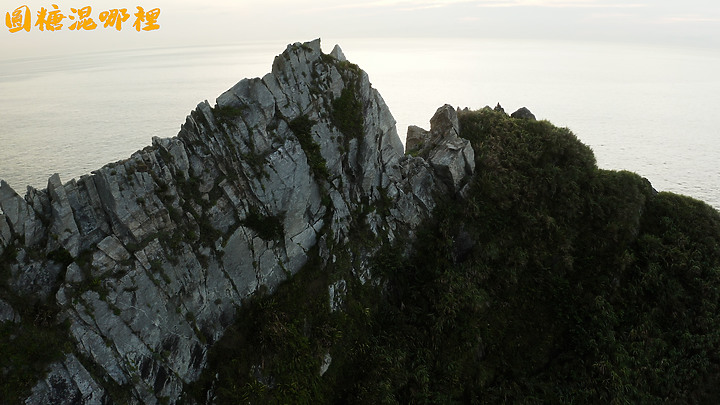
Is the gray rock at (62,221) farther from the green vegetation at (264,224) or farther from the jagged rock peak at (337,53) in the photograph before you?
the jagged rock peak at (337,53)

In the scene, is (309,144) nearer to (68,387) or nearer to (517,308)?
(68,387)

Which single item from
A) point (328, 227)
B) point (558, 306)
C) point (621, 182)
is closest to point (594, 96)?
point (621, 182)

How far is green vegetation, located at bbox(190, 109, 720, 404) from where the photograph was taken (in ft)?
60.6

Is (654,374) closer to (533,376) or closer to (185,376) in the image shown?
(533,376)

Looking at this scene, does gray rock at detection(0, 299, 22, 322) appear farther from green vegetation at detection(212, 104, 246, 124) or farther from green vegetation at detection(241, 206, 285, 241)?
green vegetation at detection(212, 104, 246, 124)

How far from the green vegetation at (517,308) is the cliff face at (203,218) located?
1.34m

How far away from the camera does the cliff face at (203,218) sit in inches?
587

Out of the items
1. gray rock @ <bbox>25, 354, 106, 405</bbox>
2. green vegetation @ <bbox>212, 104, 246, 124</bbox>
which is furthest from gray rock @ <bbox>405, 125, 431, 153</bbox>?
gray rock @ <bbox>25, 354, 106, 405</bbox>

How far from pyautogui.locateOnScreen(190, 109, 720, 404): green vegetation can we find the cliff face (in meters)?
1.34

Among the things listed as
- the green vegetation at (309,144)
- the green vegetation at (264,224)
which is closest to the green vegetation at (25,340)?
the green vegetation at (264,224)

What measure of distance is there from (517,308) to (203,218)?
60.8 feet

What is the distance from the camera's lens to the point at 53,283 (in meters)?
15.0

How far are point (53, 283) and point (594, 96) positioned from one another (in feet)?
386

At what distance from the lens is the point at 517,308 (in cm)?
2159
